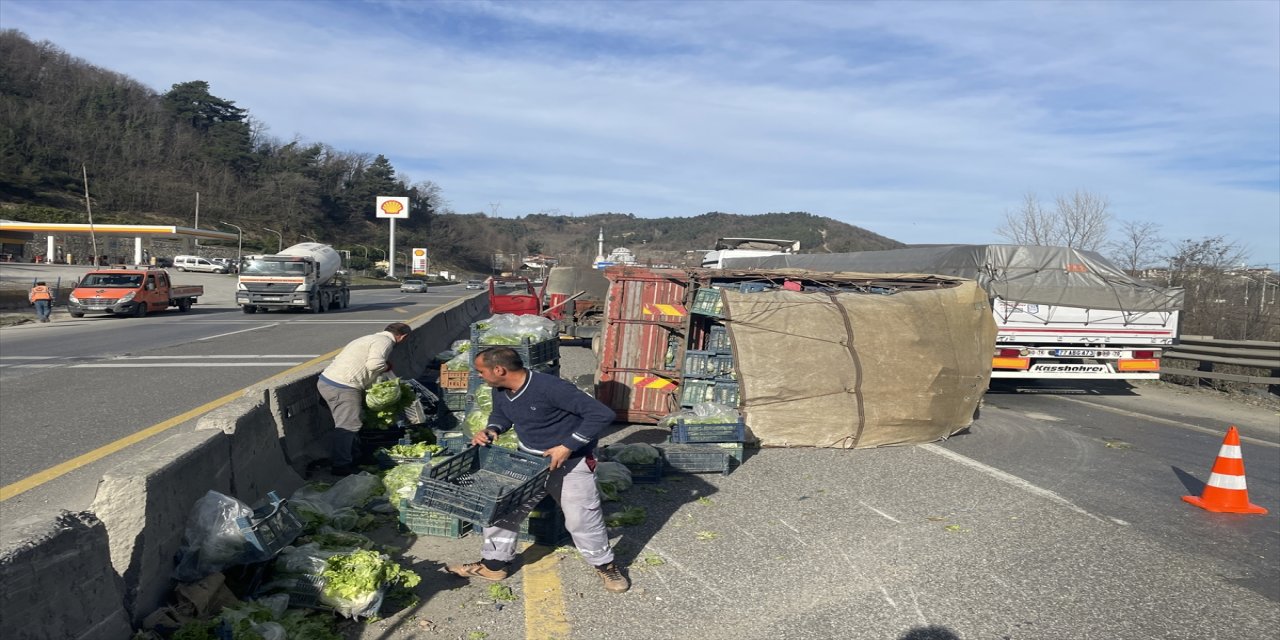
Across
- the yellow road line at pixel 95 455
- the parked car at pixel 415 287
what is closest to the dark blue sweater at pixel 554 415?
the yellow road line at pixel 95 455

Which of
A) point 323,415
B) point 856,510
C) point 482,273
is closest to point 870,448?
point 856,510

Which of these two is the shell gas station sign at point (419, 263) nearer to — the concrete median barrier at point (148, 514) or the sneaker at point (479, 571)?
the sneaker at point (479, 571)

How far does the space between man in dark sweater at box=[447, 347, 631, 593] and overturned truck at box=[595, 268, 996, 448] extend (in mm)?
4275

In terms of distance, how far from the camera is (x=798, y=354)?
30.8ft

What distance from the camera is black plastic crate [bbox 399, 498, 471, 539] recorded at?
19.7ft

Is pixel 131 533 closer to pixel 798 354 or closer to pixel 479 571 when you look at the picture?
pixel 479 571

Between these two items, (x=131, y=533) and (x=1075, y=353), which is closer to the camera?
(x=131, y=533)

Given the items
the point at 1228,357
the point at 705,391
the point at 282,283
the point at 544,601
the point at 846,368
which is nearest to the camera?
the point at 544,601

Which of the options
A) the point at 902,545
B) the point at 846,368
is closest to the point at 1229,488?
the point at 902,545

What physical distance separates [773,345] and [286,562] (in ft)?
19.7

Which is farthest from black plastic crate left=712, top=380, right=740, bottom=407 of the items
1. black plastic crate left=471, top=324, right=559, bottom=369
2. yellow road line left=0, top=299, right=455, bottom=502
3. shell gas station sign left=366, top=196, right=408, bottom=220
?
shell gas station sign left=366, top=196, right=408, bottom=220

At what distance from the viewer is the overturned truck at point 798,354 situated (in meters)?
9.23

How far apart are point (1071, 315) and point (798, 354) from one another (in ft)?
22.2

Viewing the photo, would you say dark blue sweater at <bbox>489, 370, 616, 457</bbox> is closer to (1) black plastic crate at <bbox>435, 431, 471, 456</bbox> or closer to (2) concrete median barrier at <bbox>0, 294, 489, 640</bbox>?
(2) concrete median barrier at <bbox>0, 294, 489, 640</bbox>
